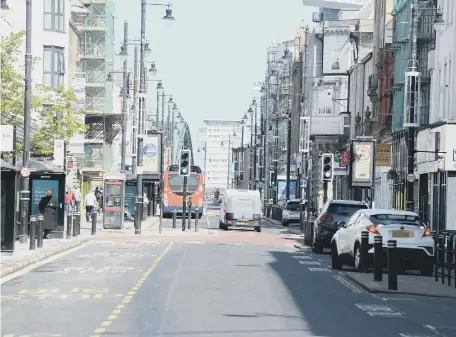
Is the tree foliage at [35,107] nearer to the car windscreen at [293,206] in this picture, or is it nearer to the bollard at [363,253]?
the bollard at [363,253]

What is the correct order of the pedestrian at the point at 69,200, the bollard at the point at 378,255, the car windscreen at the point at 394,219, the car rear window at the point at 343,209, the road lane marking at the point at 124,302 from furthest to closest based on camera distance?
the pedestrian at the point at 69,200 < the car rear window at the point at 343,209 < the car windscreen at the point at 394,219 < the bollard at the point at 378,255 < the road lane marking at the point at 124,302

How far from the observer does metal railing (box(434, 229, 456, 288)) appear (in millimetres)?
27172

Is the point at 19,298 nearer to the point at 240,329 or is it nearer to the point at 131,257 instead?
the point at 240,329

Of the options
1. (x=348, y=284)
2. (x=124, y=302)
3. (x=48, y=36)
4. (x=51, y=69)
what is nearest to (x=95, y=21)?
(x=48, y=36)

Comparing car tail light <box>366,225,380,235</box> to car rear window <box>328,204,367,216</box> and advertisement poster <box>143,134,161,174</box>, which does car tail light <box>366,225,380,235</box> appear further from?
advertisement poster <box>143,134,161,174</box>

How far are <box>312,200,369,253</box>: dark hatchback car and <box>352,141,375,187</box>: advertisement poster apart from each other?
17.2m

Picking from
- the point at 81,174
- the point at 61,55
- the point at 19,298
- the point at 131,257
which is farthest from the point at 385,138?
the point at 19,298

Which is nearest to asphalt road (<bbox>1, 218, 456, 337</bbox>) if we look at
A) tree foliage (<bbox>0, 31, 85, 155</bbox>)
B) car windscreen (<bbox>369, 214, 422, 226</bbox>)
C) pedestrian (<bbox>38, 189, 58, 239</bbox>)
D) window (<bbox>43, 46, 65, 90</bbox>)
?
car windscreen (<bbox>369, 214, 422, 226</bbox>)

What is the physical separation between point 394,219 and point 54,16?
43.4 meters

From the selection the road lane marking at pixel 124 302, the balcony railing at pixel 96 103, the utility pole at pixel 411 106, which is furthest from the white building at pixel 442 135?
the balcony railing at pixel 96 103

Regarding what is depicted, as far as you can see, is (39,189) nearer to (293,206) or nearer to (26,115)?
(26,115)

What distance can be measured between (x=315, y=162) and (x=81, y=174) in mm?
22104

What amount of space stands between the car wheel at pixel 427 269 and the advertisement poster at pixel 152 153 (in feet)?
159

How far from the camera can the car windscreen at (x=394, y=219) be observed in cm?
3138
